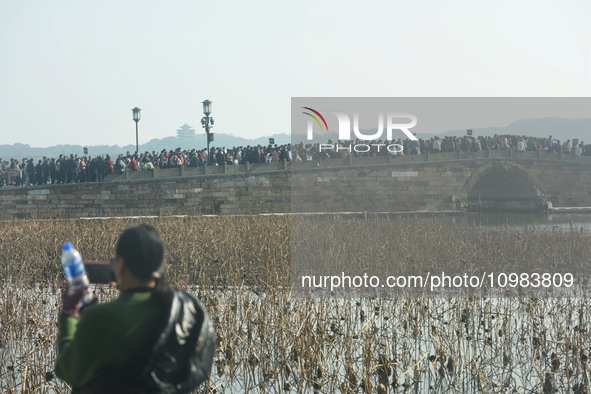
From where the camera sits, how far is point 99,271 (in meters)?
3.47

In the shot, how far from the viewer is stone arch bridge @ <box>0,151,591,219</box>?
113 ft

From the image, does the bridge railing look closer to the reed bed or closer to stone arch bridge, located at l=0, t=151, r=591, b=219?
stone arch bridge, located at l=0, t=151, r=591, b=219

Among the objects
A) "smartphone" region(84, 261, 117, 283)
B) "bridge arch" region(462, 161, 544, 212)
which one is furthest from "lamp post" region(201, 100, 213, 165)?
"smartphone" region(84, 261, 117, 283)

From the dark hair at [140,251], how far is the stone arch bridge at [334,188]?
27.7 meters

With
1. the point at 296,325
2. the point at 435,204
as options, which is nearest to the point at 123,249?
the point at 296,325

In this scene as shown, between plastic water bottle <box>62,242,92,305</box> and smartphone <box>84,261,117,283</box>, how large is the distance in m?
0.12

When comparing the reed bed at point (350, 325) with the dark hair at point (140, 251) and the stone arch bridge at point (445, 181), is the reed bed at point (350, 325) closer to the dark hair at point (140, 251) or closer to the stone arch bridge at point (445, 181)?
the dark hair at point (140, 251)

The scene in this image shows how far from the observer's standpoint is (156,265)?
10.6 feet

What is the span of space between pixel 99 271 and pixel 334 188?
118ft

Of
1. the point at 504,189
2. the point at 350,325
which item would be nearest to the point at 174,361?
the point at 350,325

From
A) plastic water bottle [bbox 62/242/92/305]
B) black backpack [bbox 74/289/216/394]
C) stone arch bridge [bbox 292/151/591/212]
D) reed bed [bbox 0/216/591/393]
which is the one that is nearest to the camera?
plastic water bottle [bbox 62/242/92/305]

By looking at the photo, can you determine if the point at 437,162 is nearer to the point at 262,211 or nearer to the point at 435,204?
the point at 435,204

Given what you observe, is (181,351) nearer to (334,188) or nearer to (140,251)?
(140,251)

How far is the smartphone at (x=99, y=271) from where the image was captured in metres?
3.44
